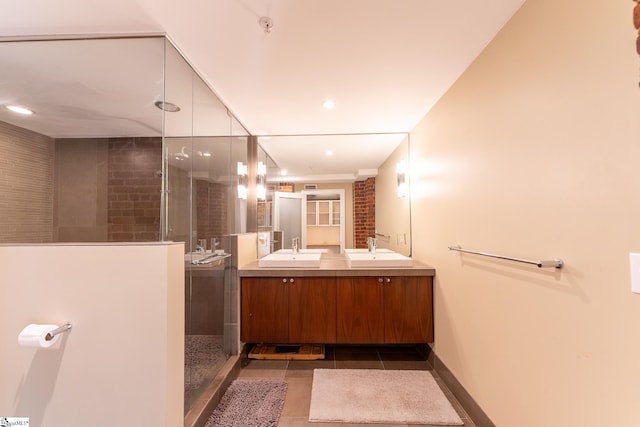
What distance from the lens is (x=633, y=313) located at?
81 centimetres

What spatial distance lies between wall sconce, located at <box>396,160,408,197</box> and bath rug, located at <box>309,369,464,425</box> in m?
1.77

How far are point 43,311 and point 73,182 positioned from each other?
0.81 meters

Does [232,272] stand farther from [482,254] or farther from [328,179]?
[482,254]

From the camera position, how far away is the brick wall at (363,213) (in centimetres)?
305

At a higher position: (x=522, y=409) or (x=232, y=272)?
(x=232, y=272)

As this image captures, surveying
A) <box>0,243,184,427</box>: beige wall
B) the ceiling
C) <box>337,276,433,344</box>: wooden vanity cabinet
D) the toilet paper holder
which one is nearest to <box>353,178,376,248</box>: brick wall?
<box>337,276,433,344</box>: wooden vanity cabinet

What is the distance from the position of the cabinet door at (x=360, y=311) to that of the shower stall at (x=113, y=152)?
1.12 m

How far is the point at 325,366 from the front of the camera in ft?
7.89

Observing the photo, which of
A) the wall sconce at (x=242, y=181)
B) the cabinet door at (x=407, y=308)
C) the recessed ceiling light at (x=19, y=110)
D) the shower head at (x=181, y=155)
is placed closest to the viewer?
the recessed ceiling light at (x=19, y=110)

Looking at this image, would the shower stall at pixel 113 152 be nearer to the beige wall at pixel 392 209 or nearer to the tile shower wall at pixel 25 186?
the tile shower wall at pixel 25 186

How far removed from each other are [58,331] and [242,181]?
71.8 inches

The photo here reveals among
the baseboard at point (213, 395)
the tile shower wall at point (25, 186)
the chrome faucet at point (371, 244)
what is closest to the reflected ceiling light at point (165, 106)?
the tile shower wall at point (25, 186)

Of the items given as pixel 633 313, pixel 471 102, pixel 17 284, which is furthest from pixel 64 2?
pixel 633 313

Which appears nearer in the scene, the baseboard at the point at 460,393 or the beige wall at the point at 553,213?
the beige wall at the point at 553,213
